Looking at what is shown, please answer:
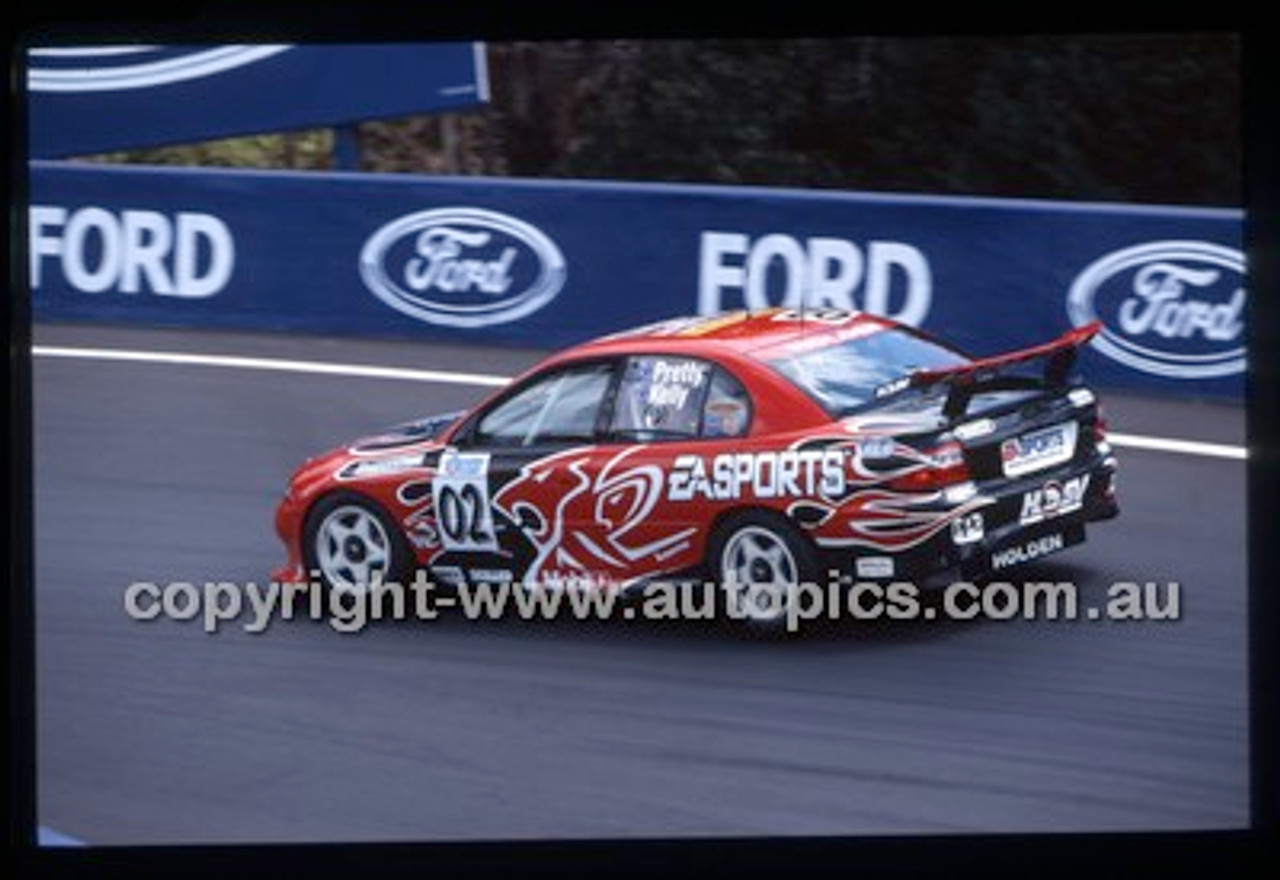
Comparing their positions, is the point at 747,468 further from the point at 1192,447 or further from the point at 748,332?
the point at 1192,447

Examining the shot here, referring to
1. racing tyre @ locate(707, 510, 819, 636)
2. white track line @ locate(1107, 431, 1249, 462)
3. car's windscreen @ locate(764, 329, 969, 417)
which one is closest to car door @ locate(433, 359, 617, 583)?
racing tyre @ locate(707, 510, 819, 636)

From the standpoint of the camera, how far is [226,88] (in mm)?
10531

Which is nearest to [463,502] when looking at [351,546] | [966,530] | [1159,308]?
[351,546]

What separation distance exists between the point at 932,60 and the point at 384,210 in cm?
183

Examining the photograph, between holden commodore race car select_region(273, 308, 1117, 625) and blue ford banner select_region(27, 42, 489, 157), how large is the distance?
1.00m

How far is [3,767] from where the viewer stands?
33.2 feet

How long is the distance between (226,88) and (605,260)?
132 centimetres

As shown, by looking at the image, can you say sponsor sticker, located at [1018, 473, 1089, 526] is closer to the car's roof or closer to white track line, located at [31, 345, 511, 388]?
the car's roof

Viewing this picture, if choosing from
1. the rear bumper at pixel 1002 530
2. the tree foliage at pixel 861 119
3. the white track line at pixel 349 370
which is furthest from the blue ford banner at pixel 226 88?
the rear bumper at pixel 1002 530

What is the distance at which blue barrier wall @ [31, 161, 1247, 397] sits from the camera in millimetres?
10508

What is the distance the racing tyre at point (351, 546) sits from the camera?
10.6 meters

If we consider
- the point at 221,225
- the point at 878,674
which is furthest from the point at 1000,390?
the point at 221,225

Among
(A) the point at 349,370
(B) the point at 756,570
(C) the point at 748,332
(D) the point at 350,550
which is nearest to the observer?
(B) the point at 756,570

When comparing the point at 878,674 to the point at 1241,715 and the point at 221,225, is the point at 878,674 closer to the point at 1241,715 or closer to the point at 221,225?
the point at 1241,715
